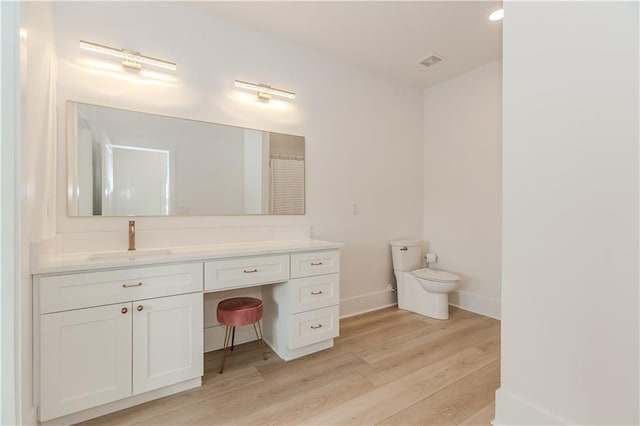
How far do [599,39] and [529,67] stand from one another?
0.79ft

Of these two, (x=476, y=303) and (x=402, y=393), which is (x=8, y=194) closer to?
(x=402, y=393)

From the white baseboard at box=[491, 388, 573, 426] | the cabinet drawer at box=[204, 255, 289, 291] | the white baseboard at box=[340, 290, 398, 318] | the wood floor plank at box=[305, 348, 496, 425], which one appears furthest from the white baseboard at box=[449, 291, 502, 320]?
the cabinet drawer at box=[204, 255, 289, 291]

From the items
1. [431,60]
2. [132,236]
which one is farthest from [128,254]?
[431,60]

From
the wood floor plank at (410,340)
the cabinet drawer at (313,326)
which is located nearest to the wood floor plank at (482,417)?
the wood floor plank at (410,340)

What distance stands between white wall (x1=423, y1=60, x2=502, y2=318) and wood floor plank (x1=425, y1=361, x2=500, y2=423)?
1294 millimetres

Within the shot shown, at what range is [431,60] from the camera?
2.95 meters

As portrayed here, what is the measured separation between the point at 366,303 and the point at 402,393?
1.40 meters

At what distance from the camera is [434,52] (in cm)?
280

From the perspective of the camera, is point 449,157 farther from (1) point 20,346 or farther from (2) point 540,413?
(1) point 20,346

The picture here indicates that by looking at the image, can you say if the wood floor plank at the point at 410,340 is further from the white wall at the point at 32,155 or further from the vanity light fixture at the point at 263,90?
the vanity light fixture at the point at 263,90

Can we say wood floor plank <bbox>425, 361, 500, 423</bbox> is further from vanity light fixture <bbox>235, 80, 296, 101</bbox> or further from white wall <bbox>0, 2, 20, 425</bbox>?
vanity light fixture <bbox>235, 80, 296, 101</bbox>

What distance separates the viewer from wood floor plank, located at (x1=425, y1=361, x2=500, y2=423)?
1.58 m

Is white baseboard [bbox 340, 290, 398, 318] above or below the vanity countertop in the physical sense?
below

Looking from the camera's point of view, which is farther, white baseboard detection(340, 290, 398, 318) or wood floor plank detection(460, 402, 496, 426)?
white baseboard detection(340, 290, 398, 318)
